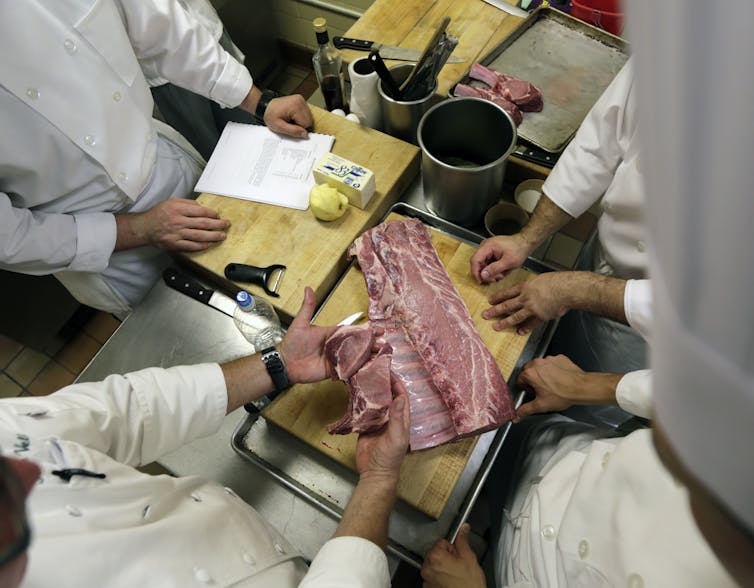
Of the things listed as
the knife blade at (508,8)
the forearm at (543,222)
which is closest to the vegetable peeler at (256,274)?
the forearm at (543,222)

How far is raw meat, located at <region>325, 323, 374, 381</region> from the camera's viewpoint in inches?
38.7

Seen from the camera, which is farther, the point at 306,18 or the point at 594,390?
the point at 306,18

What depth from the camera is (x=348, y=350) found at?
100 centimetres

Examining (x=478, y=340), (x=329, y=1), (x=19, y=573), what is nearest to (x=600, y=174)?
(x=478, y=340)

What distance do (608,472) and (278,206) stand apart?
99 cm

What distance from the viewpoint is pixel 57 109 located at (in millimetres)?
1073

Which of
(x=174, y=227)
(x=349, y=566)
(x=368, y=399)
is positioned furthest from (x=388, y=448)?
(x=174, y=227)

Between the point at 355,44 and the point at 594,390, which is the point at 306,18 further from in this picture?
the point at 594,390

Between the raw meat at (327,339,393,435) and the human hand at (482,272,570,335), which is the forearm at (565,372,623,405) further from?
the raw meat at (327,339,393,435)

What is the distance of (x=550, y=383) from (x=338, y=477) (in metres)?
0.53

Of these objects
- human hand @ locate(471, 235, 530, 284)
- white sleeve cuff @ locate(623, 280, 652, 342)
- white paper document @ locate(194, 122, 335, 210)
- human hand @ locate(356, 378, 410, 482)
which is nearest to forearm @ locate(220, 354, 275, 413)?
human hand @ locate(356, 378, 410, 482)

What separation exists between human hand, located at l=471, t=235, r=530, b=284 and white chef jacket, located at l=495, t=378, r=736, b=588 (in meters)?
0.40

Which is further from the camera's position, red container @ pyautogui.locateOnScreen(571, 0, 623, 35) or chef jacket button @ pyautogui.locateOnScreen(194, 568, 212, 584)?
red container @ pyautogui.locateOnScreen(571, 0, 623, 35)

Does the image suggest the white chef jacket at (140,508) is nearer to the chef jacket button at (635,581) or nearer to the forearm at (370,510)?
the forearm at (370,510)
